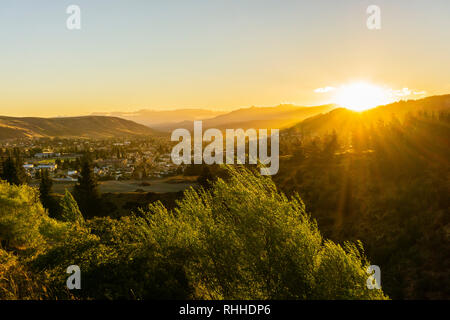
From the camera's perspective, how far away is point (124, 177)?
91.3 m

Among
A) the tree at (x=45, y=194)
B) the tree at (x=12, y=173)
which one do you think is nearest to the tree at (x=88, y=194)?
the tree at (x=45, y=194)

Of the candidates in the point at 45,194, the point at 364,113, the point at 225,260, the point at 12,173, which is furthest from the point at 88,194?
the point at 364,113

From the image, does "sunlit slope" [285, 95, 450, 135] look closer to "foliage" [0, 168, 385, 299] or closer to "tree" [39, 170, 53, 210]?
"tree" [39, 170, 53, 210]

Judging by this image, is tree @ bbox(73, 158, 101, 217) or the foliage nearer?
the foliage

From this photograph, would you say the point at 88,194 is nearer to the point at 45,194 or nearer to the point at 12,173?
the point at 45,194

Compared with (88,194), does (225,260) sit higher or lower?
higher

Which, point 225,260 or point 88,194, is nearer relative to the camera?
point 225,260

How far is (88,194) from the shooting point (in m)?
51.1

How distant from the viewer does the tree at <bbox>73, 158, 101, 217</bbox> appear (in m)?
50.1

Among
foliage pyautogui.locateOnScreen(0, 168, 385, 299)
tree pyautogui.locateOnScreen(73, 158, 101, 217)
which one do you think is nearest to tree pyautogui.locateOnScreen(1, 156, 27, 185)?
tree pyautogui.locateOnScreen(73, 158, 101, 217)

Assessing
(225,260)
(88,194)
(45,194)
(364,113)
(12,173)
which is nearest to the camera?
(225,260)

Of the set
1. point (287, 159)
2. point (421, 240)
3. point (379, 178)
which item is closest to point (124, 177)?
point (287, 159)

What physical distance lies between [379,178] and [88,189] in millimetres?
44969
